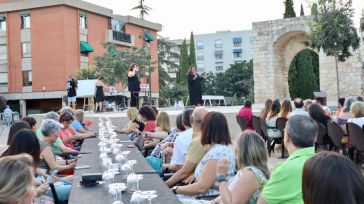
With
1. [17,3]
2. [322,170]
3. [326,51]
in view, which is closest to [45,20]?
[17,3]

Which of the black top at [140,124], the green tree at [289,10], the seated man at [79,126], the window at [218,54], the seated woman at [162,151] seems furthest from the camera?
the window at [218,54]

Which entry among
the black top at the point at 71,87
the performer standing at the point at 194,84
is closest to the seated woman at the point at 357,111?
the performer standing at the point at 194,84

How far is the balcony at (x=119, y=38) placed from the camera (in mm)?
46469

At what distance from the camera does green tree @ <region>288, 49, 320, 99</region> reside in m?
33.6

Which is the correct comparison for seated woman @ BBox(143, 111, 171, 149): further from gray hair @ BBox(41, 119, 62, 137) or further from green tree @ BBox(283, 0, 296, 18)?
green tree @ BBox(283, 0, 296, 18)

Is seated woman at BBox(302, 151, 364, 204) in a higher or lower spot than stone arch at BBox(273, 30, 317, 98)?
lower

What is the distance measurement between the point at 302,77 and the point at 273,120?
78.6 ft

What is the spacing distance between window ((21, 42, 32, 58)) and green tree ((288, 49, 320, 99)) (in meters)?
22.7

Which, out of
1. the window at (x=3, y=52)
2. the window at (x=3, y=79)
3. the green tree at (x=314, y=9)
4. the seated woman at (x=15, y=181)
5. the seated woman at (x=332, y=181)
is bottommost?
the seated woman at (x=15, y=181)

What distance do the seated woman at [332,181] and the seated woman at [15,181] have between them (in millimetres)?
1526

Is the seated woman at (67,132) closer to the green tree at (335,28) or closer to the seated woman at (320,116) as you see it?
the seated woman at (320,116)

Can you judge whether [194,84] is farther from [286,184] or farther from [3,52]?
[3,52]

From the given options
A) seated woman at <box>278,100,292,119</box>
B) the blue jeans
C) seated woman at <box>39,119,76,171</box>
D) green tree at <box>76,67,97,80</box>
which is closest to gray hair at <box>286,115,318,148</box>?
the blue jeans

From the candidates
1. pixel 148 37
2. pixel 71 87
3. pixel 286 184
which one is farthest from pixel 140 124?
pixel 148 37
